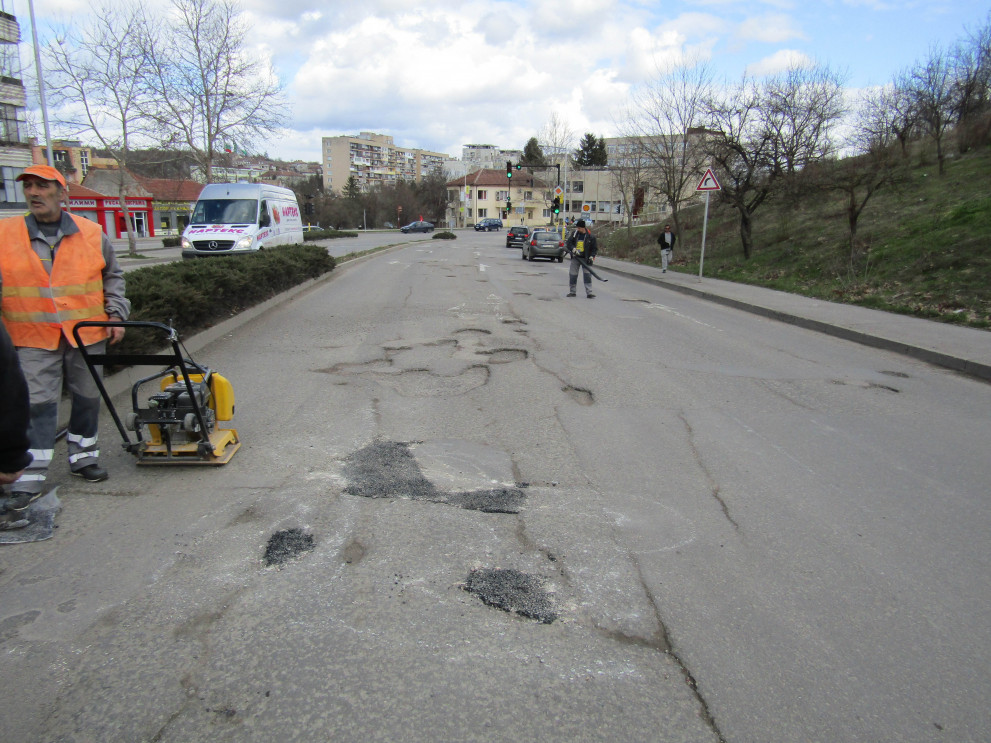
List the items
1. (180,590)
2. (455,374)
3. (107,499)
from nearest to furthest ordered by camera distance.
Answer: (180,590)
(107,499)
(455,374)

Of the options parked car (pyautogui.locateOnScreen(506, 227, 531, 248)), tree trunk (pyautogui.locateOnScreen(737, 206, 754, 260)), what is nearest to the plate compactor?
tree trunk (pyautogui.locateOnScreen(737, 206, 754, 260))

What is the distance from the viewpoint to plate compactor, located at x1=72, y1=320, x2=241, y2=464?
423 centimetres

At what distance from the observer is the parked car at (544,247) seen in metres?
30.4

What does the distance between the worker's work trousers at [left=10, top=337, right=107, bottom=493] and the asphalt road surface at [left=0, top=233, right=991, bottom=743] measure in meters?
0.28

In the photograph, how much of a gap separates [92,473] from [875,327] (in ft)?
38.6

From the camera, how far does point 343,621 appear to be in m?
2.79

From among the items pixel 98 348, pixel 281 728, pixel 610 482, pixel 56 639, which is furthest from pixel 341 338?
pixel 281 728

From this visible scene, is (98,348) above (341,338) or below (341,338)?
above

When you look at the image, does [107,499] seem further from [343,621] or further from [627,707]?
[627,707]

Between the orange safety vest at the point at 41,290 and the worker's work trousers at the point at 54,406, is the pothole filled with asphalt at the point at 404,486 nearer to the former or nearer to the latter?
the worker's work trousers at the point at 54,406

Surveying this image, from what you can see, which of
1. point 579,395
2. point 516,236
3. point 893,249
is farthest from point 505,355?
point 516,236

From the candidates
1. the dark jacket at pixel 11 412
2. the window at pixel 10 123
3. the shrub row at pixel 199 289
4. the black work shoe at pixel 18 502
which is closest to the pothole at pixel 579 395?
the shrub row at pixel 199 289

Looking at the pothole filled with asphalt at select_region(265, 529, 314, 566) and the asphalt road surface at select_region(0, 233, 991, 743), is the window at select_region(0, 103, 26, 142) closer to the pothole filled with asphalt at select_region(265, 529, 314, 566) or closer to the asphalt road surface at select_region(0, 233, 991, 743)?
the asphalt road surface at select_region(0, 233, 991, 743)

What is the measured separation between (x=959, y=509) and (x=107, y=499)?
18.5 ft
